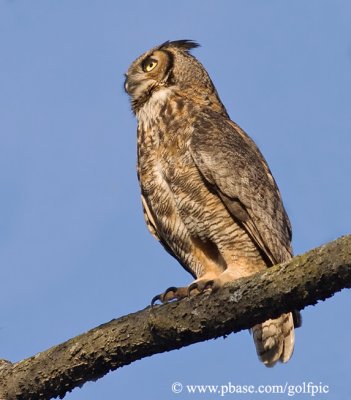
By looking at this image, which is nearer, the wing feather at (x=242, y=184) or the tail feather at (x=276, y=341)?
the tail feather at (x=276, y=341)

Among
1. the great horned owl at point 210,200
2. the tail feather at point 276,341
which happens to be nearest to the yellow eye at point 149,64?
the great horned owl at point 210,200

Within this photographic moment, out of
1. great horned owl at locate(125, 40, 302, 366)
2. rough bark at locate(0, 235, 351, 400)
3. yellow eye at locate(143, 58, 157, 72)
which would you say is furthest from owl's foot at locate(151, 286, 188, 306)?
yellow eye at locate(143, 58, 157, 72)

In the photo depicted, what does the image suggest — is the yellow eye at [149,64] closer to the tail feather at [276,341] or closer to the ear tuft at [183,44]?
the ear tuft at [183,44]

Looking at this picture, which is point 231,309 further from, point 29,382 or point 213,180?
point 213,180

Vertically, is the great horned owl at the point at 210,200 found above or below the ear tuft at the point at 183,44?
below

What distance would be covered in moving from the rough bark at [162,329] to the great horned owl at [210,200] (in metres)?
0.78

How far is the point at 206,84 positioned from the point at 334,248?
105 inches

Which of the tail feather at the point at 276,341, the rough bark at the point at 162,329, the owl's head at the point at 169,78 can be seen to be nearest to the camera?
the rough bark at the point at 162,329

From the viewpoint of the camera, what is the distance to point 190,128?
16.9 feet

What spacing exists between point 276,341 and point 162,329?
4.01ft

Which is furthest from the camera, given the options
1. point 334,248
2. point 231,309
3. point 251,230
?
point 251,230

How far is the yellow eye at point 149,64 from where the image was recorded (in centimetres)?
579

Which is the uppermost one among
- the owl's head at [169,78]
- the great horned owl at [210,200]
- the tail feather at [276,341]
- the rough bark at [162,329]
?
the owl's head at [169,78]

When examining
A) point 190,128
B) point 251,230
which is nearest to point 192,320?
point 251,230
